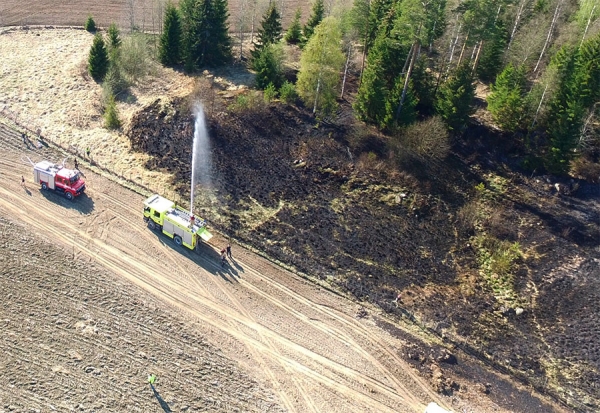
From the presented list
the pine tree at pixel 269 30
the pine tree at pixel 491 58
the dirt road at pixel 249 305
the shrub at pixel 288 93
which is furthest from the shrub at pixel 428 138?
the pine tree at pixel 269 30

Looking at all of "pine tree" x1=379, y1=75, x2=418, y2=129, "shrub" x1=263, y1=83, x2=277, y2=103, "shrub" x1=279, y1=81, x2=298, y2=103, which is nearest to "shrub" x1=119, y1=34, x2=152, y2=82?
"shrub" x1=263, y1=83, x2=277, y2=103

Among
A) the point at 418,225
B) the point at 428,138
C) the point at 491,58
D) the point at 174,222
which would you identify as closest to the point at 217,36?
the point at 428,138

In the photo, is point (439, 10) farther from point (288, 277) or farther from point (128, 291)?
point (128, 291)

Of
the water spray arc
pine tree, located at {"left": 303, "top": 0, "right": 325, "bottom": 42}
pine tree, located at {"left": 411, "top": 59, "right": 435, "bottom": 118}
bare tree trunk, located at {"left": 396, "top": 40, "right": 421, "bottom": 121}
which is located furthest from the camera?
pine tree, located at {"left": 303, "top": 0, "right": 325, "bottom": 42}

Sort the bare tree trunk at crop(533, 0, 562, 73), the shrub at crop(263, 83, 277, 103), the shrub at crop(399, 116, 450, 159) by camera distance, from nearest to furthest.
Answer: the shrub at crop(399, 116, 450, 159), the shrub at crop(263, 83, 277, 103), the bare tree trunk at crop(533, 0, 562, 73)

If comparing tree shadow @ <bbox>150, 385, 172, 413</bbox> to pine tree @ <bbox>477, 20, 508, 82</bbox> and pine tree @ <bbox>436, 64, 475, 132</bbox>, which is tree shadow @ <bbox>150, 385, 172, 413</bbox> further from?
pine tree @ <bbox>477, 20, 508, 82</bbox>

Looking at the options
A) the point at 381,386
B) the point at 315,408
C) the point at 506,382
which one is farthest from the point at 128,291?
the point at 506,382
